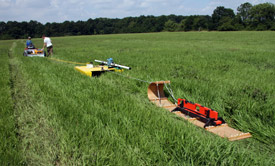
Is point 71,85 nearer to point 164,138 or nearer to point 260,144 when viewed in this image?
point 164,138

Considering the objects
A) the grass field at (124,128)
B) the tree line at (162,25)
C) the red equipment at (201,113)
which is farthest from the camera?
the tree line at (162,25)

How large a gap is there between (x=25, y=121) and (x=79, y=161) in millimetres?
2007

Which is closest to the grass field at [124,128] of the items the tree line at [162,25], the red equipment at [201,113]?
the red equipment at [201,113]

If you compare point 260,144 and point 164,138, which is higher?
point 164,138

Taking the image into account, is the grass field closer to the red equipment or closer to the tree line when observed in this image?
the red equipment

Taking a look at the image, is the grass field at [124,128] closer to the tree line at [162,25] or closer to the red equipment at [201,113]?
the red equipment at [201,113]

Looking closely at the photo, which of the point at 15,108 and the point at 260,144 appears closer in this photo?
the point at 260,144

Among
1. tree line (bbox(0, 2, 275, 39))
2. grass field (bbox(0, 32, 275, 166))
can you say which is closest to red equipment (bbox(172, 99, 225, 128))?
grass field (bbox(0, 32, 275, 166))

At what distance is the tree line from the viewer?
3423 inches

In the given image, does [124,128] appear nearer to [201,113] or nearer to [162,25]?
[201,113]

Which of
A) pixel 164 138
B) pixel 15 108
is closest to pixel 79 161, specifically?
pixel 164 138

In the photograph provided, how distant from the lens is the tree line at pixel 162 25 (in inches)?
3423

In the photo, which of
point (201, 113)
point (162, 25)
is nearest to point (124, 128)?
point (201, 113)

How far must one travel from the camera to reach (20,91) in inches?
246
